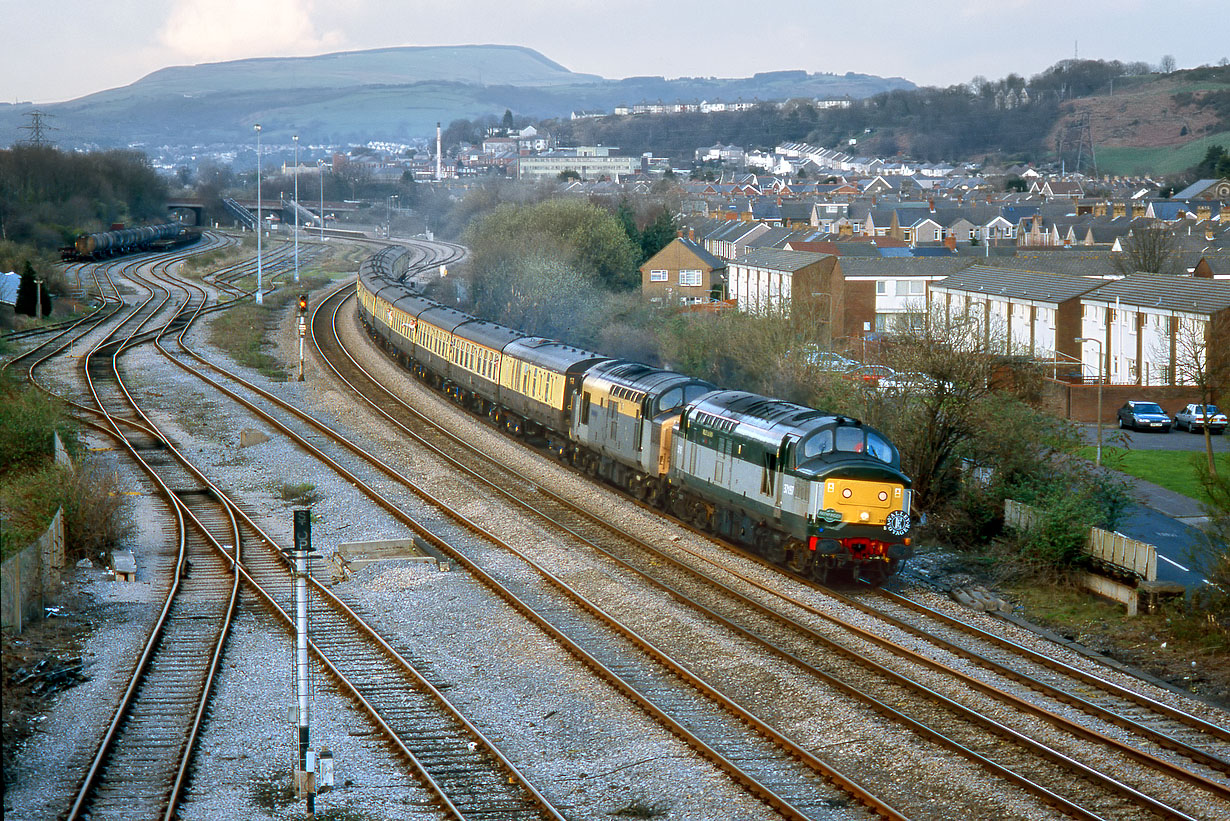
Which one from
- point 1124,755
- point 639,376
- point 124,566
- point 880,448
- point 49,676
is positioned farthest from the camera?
point 639,376

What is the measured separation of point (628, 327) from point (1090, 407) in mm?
→ 19871

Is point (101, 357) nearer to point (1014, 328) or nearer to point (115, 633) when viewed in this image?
point (115, 633)

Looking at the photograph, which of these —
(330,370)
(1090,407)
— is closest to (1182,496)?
(1090,407)

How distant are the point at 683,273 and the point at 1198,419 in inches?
1611

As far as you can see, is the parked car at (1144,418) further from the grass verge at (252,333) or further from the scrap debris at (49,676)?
the scrap debris at (49,676)

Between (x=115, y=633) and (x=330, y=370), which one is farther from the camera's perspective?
(x=330, y=370)

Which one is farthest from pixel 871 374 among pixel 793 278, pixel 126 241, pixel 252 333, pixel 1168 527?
pixel 126 241

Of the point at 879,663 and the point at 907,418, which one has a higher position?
the point at 907,418

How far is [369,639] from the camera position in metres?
18.8

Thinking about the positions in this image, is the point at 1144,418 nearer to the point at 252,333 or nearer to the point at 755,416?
the point at 755,416

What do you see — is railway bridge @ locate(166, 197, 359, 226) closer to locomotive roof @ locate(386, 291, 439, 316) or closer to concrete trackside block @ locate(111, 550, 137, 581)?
locomotive roof @ locate(386, 291, 439, 316)

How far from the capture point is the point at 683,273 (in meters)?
81.7

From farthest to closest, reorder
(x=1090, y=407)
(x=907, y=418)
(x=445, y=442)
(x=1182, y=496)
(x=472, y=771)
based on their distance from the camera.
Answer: (x=1090, y=407)
(x=445, y=442)
(x=1182, y=496)
(x=907, y=418)
(x=472, y=771)

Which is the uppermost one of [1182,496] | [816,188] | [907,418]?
[816,188]
